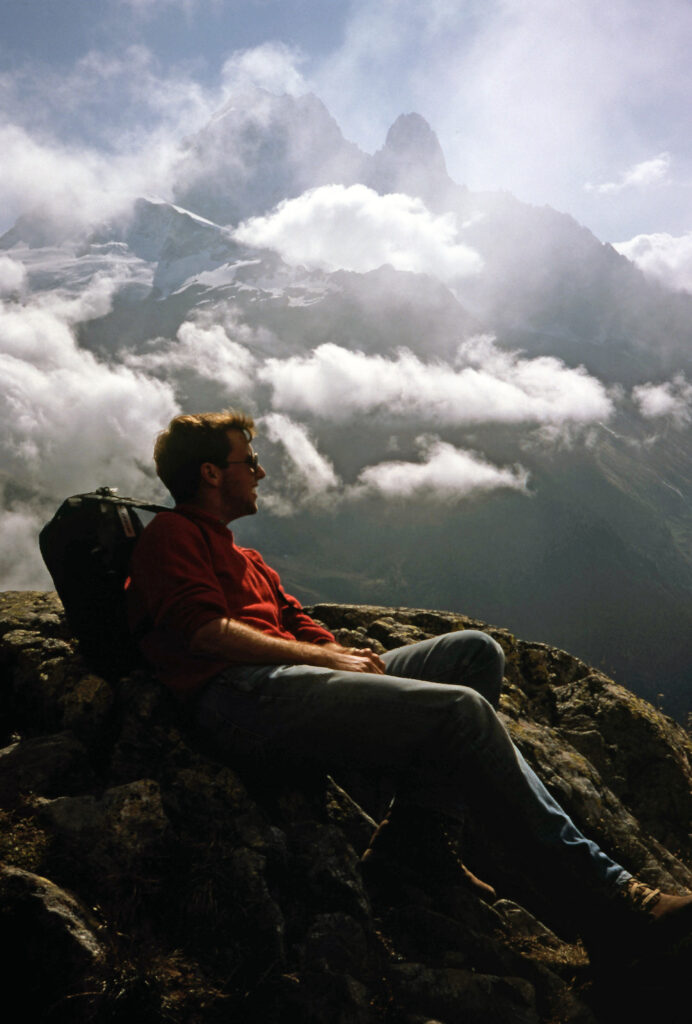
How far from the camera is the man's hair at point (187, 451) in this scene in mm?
4898

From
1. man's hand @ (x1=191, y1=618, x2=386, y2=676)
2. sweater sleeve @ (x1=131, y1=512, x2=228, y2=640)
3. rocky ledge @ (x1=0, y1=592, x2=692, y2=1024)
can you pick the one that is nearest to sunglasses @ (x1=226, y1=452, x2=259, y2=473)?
sweater sleeve @ (x1=131, y1=512, x2=228, y2=640)

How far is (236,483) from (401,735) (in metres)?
2.47

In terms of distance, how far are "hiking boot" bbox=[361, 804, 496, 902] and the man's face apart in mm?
2629

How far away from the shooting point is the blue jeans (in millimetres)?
3625

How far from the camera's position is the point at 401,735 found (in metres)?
3.67

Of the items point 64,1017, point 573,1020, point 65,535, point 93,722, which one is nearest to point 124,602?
point 65,535

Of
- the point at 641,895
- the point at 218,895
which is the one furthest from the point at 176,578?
the point at 641,895

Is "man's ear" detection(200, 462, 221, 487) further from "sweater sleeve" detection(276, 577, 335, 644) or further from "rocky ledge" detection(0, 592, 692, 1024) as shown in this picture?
"rocky ledge" detection(0, 592, 692, 1024)

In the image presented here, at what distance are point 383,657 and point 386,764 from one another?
4.54 ft

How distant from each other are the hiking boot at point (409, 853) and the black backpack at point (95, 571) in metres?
2.32

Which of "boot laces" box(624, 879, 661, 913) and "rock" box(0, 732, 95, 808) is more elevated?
"boot laces" box(624, 879, 661, 913)

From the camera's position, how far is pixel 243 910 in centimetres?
336

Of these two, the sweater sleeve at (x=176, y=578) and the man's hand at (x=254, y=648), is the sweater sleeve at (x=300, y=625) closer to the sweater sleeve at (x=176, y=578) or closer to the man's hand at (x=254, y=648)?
the man's hand at (x=254, y=648)

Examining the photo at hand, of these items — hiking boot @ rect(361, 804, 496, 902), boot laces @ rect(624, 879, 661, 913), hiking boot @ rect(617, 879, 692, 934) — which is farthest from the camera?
hiking boot @ rect(361, 804, 496, 902)
